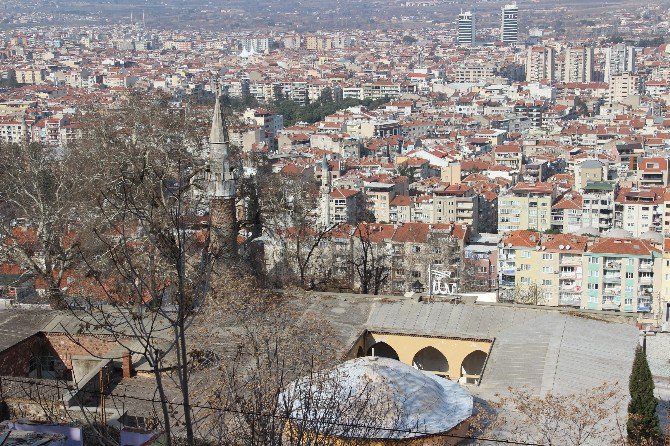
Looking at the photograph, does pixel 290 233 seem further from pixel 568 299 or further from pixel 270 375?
pixel 270 375

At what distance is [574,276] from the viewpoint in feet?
63.5

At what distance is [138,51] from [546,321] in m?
82.2

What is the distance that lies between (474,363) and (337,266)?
7371 mm

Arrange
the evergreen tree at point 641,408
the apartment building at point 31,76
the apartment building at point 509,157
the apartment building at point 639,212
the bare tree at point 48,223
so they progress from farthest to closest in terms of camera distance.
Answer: the apartment building at point 31,76 → the apartment building at point 509,157 → the apartment building at point 639,212 → the bare tree at point 48,223 → the evergreen tree at point 641,408

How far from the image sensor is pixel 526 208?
26062mm

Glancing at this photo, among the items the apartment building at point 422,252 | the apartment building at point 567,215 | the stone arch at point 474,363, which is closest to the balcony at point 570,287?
the apartment building at point 422,252

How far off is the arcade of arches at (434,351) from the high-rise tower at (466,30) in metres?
87.5

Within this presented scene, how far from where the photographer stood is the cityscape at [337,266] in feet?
19.2

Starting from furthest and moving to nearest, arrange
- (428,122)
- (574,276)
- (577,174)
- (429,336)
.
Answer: (428,122) < (577,174) < (574,276) < (429,336)

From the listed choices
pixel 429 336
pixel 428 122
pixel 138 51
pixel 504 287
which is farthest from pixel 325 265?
pixel 138 51

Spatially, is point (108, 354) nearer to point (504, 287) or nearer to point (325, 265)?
point (325, 265)

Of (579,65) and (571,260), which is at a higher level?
(571,260)

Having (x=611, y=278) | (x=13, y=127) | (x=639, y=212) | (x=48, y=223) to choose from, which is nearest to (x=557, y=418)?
(x=48, y=223)

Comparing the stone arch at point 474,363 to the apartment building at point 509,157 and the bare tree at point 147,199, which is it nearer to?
the bare tree at point 147,199
